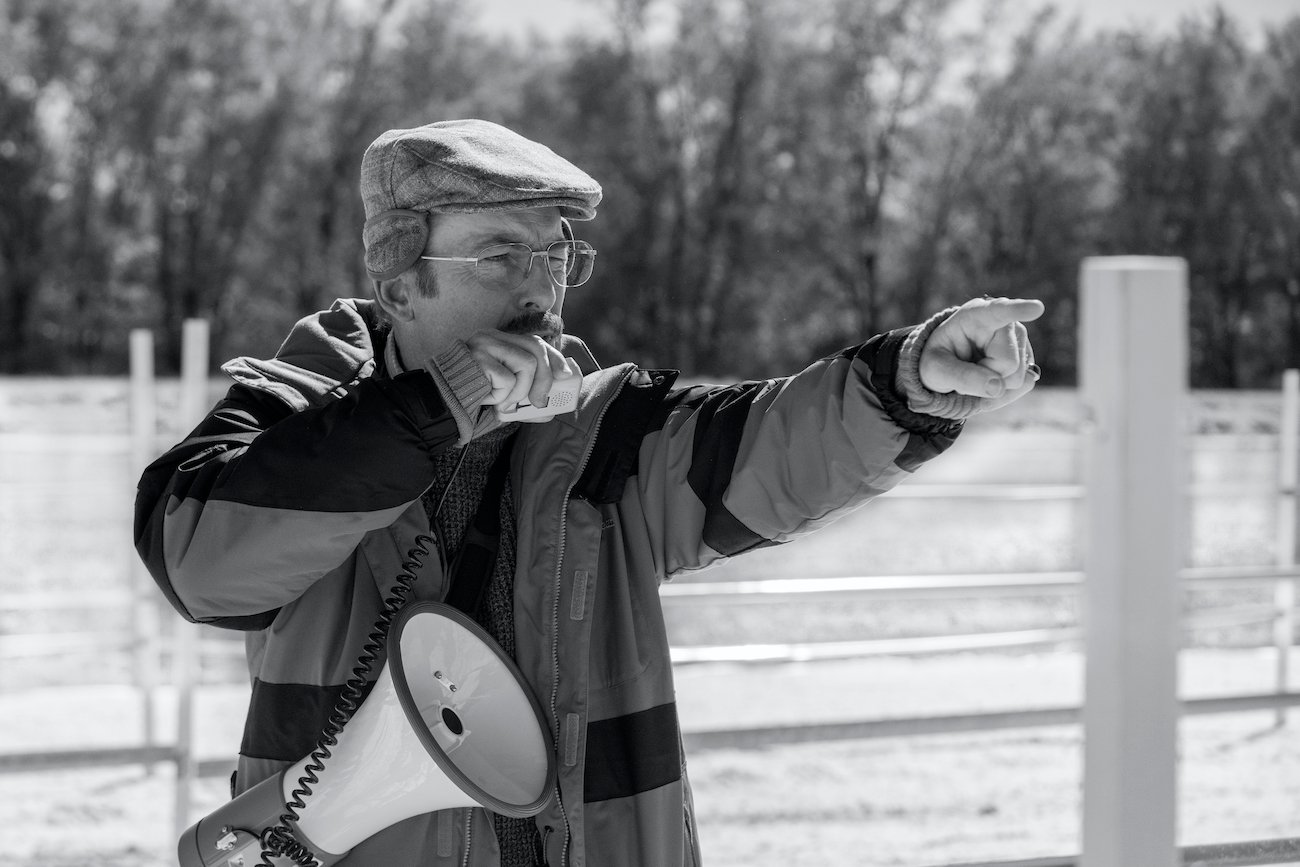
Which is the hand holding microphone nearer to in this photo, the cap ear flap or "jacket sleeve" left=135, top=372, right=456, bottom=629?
"jacket sleeve" left=135, top=372, right=456, bottom=629

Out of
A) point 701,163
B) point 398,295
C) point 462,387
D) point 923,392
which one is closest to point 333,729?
point 462,387

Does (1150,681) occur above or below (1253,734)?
above

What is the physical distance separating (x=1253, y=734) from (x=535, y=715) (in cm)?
529

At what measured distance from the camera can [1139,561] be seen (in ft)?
3.40

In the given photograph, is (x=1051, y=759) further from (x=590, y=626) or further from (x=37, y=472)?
(x=37, y=472)

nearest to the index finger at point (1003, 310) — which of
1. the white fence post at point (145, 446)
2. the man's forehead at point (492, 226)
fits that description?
the man's forehead at point (492, 226)

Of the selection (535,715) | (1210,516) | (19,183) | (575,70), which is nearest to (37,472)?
(19,183)

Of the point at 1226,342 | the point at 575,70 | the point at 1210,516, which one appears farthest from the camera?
the point at 575,70

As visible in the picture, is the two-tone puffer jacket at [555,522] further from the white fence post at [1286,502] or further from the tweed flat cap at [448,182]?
the white fence post at [1286,502]

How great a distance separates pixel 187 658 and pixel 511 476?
244cm

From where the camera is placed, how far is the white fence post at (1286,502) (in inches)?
208

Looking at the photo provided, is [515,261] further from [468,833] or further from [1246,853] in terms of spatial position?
[1246,853]

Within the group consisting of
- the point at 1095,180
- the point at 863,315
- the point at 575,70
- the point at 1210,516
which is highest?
the point at 575,70

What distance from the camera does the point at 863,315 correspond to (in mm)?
11953
